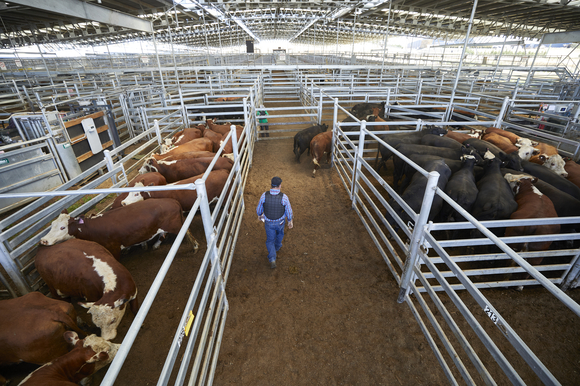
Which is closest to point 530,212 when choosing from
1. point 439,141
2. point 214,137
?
point 439,141

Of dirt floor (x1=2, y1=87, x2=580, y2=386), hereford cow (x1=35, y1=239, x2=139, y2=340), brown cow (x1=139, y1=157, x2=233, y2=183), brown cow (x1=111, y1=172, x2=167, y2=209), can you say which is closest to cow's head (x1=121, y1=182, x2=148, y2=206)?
brown cow (x1=111, y1=172, x2=167, y2=209)

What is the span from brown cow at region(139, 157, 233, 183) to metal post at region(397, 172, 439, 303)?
354 cm

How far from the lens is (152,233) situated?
3754mm

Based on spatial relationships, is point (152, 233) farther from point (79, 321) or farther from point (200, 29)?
point (200, 29)

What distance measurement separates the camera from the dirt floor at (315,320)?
8.57 feet

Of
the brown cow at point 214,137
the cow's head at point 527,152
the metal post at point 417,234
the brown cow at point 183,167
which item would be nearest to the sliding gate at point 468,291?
the metal post at point 417,234

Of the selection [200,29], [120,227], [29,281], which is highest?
[200,29]

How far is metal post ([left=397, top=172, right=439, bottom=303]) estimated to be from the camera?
2.47 metres

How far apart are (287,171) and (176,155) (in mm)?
2850

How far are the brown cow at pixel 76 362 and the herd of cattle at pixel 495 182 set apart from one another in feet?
12.4

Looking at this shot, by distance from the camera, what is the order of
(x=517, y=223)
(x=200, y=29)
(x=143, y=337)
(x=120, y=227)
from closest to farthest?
(x=517, y=223)
(x=143, y=337)
(x=120, y=227)
(x=200, y=29)

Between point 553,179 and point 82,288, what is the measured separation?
23.0 feet

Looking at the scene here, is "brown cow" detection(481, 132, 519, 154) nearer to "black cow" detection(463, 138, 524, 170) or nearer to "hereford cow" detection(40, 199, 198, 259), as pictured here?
"black cow" detection(463, 138, 524, 170)

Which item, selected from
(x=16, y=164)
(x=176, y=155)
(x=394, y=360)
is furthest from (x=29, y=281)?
(x=394, y=360)
